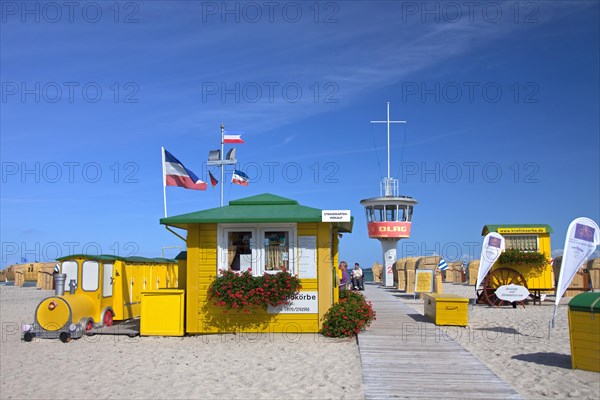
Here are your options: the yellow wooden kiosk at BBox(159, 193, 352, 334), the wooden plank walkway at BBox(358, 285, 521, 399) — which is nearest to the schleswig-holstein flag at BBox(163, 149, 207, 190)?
the yellow wooden kiosk at BBox(159, 193, 352, 334)

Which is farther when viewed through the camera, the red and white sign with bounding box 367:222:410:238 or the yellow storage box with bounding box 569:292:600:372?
the red and white sign with bounding box 367:222:410:238

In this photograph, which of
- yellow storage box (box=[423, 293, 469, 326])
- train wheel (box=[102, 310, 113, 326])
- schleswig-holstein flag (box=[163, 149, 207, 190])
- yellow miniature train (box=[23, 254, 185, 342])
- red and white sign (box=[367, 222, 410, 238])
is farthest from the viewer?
red and white sign (box=[367, 222, 410, 238])

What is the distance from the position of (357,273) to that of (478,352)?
18.8 m

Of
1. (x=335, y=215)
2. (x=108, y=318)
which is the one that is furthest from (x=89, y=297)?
(x=335, y=215)

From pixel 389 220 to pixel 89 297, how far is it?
2801 cm

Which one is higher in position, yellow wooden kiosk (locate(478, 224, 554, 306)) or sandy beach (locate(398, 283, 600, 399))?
yellow wooden kiosk (locate(478, 224, 554, 306))

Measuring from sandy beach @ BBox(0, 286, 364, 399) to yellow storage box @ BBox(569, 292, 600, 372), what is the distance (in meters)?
3.52

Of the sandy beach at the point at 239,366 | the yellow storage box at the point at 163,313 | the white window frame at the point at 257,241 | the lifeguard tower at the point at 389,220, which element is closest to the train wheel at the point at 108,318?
the sandy beach at the point at 239,366

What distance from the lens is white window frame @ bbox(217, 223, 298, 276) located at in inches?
523

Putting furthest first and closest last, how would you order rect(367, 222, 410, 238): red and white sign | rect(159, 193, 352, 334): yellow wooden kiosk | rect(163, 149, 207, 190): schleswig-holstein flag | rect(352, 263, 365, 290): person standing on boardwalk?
1. rect(367, 222, 410, 238): red and white sign
2. rect(352, 263, 365, 290): person standing on boardwalk
3. rect(163, 149, 207, 190): schleswig-holstein flag
4. rect(159, 193, 352, 334): yellow wooden kiosk

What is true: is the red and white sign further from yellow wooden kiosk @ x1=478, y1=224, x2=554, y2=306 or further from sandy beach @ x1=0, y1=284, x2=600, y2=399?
sandy beach @ x1=0, y1=284, x2=600, y2=399

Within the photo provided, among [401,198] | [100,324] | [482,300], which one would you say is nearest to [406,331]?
[100,324]

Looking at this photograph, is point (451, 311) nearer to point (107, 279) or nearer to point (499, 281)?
point (499, 281)

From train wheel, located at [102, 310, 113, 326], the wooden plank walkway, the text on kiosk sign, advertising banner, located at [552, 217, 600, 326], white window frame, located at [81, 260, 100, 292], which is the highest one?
the text on kiosk sign
